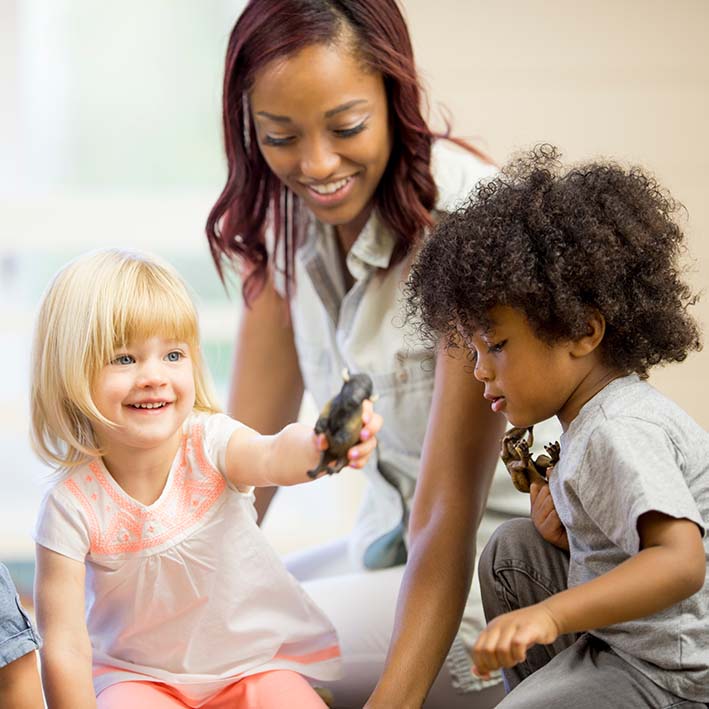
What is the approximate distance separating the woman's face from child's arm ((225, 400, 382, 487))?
46cm

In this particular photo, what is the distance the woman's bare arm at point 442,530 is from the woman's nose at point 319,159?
34 centimetres

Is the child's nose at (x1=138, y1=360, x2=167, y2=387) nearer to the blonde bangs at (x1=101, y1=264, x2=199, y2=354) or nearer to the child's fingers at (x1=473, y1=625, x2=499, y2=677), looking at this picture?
the blonde bangs at (x1=101, y1=264, x2=199, y2=354)

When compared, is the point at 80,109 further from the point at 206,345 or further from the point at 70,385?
the point at 70,385

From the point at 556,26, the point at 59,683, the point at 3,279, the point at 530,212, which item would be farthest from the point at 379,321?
the point at 3,279

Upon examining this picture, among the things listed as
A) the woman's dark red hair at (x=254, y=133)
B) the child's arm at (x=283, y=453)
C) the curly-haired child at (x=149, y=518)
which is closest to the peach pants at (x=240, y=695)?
the curly-haired child at (x=149, y=518)

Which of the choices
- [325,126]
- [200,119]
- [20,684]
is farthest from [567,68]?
Result: [20,684]

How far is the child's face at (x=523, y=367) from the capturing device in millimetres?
1359

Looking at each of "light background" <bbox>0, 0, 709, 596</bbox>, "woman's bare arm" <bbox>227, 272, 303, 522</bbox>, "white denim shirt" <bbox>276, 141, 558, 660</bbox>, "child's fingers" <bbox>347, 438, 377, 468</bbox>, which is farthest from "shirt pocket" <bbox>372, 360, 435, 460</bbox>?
"light background" <bbox>0, 0, 709, 596</bbox>

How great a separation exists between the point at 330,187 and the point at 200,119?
1.79 metres

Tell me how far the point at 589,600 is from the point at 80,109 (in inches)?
108

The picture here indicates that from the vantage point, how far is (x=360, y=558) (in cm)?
214

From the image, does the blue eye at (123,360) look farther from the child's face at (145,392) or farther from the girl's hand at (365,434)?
the girl's hand at (365,434)

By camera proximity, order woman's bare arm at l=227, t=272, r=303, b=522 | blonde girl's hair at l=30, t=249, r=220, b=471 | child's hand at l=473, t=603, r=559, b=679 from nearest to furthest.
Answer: child's hand at l=473, t=603, r=559, b=679, blonde girl's hair at l=30, t=249, r=220, b=471, woman's bare arm at l=227, t=272, r=303, b=522

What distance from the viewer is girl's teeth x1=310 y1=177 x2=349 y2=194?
1811 mm
